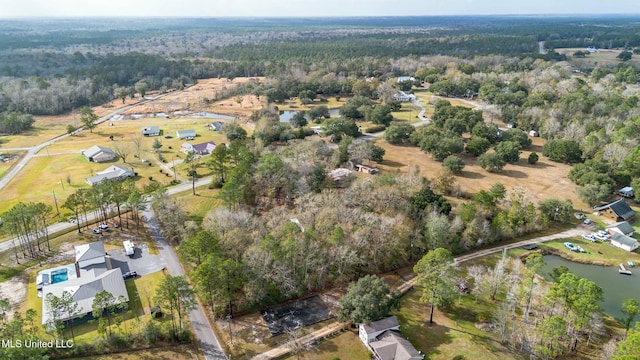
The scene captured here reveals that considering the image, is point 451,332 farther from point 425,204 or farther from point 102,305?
point 102,305

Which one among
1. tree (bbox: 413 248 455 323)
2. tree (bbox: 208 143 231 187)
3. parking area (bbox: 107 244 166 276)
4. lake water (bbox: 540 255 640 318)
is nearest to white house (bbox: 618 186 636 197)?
lake water (bbox: 540 255 640 318)

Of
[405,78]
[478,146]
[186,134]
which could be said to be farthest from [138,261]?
[405,78]

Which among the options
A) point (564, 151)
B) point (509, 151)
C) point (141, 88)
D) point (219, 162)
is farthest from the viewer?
point (141, 88)

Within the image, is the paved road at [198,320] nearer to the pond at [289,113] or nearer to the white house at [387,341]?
the white house at [387,341]

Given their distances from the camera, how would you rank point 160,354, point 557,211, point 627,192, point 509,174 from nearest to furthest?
point 160,354, point 557,211, point 627,192, point 509,174

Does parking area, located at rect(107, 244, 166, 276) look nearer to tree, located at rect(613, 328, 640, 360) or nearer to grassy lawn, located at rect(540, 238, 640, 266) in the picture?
tree, located at rect(613, 328, 640, 360)

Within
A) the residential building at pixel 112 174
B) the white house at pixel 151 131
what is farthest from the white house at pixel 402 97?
the residential building at pixel 112 174
